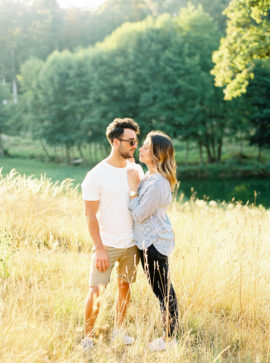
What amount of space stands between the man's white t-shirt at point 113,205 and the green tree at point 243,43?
36.4ft

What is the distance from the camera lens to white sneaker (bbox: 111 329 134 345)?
10.3ft

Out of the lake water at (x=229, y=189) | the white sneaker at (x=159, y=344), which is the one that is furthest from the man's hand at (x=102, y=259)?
the lake water at (x=229, y=189)

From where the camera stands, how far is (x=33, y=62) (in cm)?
4406

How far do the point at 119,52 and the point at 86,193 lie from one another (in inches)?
1227

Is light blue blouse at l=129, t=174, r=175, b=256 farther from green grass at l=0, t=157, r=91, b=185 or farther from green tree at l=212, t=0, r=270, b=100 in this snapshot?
green grass at l=0, t=157, r=91, b=185

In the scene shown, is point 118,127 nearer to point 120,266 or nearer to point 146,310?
Answer: point 120,266

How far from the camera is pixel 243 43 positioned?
13.0 meters

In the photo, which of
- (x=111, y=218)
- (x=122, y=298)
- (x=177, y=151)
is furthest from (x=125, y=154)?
(x=177, y=151)

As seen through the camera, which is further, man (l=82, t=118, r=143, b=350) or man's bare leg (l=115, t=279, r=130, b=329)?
man's bare leg (l=115, t=279, r=130, b=329)

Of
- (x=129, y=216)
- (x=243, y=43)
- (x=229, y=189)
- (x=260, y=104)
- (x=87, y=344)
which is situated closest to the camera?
(x=87, y=344)

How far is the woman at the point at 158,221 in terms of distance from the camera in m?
3.18

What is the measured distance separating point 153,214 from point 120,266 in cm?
58

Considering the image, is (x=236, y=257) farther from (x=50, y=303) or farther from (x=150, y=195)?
(x=50, y=303)

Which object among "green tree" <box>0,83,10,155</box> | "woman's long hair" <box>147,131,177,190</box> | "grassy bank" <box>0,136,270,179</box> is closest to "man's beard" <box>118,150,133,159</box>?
"woman's long hair" <box>147,131,177,190</box>
